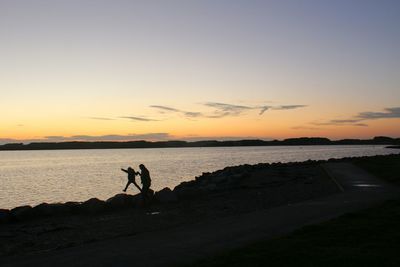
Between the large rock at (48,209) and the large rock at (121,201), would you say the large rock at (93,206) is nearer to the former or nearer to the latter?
the large rock at (121,201)

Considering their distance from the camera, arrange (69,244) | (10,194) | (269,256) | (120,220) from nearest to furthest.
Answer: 1. (269,256)
2. (69,244)
3. (120,220)
4. (10,194)

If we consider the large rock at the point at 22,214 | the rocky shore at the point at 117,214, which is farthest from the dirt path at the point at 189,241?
the large rock at the point at 22,214

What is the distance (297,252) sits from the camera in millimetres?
8875

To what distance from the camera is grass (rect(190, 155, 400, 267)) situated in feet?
26.8

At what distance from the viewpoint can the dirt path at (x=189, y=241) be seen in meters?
9.12

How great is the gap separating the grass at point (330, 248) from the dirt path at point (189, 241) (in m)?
0.77

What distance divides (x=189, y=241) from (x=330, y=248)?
125 inches

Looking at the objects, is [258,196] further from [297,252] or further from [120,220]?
[297,252]

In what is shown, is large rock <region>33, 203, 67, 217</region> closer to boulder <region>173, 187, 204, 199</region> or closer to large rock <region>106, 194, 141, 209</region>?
large rock <region>106, 194, 141, 209</region>

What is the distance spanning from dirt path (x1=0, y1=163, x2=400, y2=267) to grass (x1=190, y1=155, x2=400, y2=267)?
0.77 meters

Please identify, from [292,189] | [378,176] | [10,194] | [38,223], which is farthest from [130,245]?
[10,194]

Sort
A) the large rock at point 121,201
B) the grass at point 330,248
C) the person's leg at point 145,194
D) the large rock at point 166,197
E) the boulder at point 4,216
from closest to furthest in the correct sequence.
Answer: the grass at point 330,248 → the boulder at point 4,216 → the large rock at point 121,201 → the person's leg at point 145,194 → the large rock at point 166,197

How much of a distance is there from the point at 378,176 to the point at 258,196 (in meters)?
9.62

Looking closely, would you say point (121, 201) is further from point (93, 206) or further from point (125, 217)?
→ point (125, 217)
